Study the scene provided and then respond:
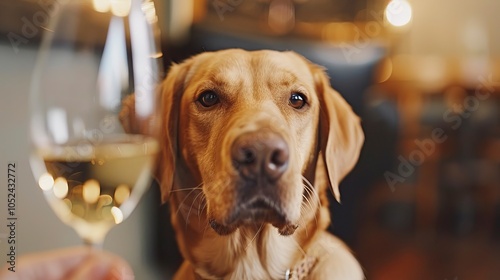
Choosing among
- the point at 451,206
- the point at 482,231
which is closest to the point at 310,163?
the point at 451,206

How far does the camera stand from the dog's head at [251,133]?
0.94 ft

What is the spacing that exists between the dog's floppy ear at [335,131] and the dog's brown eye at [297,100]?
0.02 m

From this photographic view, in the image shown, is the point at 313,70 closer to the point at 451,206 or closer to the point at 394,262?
the point at 394,262

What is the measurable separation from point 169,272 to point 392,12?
1.54ft

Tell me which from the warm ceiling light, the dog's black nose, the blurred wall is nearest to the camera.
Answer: the dog's black nose

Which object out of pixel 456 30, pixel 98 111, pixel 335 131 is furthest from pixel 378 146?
pixel 456 30

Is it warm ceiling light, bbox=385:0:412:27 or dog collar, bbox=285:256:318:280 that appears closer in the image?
dog collar, bbox=285:256:318:280

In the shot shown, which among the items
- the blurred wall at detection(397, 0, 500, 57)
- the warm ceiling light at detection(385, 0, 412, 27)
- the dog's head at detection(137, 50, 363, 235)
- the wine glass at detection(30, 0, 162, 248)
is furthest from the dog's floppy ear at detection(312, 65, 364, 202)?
the blurred wall at detection(397, 0, 500, 57)

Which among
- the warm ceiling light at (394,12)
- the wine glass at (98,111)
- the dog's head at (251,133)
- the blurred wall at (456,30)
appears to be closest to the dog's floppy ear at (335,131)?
the dog's head at (251,133)

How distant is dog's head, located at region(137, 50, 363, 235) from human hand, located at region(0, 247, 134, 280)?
0.18ft

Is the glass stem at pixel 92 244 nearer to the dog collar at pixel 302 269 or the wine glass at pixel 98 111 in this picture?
the wine glass at pixel 98 111

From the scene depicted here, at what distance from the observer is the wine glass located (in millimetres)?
331

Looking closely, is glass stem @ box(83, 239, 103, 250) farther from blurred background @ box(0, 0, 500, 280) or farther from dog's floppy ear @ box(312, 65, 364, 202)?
dog's floppy ear @ box(312, 65, 364, 202)

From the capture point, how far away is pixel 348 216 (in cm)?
42
